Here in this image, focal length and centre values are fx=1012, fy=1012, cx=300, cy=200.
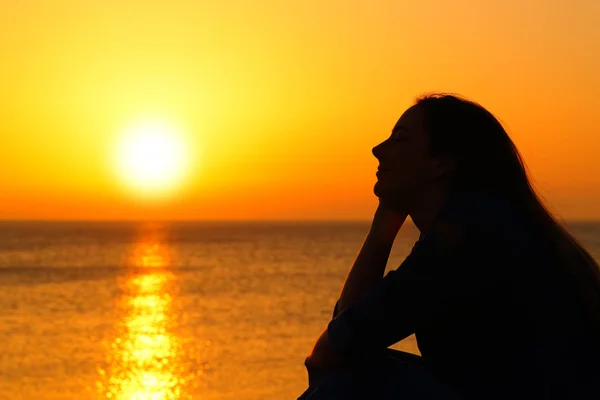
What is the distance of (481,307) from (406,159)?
513mm

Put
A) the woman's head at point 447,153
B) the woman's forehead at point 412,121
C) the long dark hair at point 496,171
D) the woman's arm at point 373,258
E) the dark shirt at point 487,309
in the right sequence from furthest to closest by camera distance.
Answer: the woman's arm at point 373,258, the woman's forehead at point 412,121, the woman's head at point 447,153, the long dark hair at point 496,171, the dark shirt at point 487,309

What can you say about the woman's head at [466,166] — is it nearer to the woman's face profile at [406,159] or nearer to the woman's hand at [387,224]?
the woman's face profile at [406,159]

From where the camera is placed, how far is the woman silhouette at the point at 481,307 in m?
2.64

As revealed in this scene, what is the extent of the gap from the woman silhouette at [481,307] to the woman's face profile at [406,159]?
10cm

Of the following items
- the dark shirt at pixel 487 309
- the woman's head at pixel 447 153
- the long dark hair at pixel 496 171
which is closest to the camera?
the dark shirt at pixel 487 309

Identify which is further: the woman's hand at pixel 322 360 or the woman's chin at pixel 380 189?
the woman's chin at pixel 380 189

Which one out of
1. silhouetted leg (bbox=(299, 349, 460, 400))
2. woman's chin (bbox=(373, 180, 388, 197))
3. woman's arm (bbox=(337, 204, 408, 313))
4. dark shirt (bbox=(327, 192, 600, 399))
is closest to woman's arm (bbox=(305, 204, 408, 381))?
woman's arm (bbox=(337, 204, 408, 313))

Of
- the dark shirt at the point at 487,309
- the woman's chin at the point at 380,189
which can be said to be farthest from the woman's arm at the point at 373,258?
the dark shirt at the point at 487,309

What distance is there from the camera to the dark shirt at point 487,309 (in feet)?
8.64

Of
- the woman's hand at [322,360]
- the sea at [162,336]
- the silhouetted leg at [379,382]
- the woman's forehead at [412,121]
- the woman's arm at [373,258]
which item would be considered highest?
the woman's forehead at [412,121]

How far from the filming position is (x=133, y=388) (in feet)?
40.5

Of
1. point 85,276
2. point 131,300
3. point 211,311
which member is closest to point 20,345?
point 211,311

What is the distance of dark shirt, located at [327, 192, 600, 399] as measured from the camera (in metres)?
2.63

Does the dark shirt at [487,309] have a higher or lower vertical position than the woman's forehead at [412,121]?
lower
